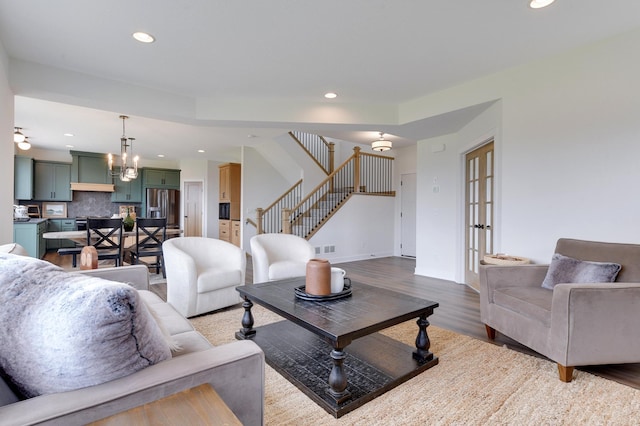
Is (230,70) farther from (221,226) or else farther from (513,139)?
(221,226)

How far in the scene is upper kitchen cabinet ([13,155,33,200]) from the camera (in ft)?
23.6

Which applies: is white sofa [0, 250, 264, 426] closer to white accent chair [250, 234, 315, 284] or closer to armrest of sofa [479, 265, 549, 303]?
armrest of sofa [479, 265, 549, 303]

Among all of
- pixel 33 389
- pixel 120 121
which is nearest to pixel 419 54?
pixel 33 389

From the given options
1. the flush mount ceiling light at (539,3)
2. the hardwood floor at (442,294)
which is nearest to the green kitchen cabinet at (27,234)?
the hardwood floor at (442,294)

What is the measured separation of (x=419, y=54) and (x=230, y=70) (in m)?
1.85

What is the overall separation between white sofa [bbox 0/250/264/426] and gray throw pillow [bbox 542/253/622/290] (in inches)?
95.8

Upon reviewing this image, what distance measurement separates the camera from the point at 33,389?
34.7 inches

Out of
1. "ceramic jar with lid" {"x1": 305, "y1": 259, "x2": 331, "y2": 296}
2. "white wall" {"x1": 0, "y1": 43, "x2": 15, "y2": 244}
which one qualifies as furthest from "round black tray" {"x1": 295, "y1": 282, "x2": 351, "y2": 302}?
"white wall" {"x1": 0, "y1": 43, "x2": 15, "y2": 244}

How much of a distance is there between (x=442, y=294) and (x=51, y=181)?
29.5ft

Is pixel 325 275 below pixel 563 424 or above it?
above

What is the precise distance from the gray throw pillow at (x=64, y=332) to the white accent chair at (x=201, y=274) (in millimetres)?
2204

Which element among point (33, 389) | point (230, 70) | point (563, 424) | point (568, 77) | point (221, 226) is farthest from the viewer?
point (221, 226)

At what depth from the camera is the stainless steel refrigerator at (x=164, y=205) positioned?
8.95 m

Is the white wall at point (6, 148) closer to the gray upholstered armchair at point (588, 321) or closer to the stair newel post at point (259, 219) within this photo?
the stair newel post at point (259, 219)
